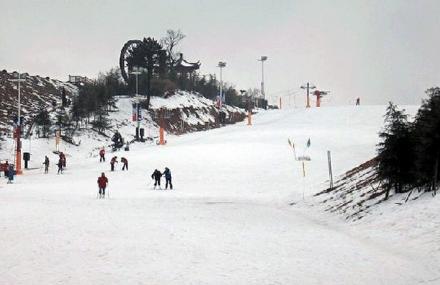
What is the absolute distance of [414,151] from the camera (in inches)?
803

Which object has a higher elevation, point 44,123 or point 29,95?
point 29,95

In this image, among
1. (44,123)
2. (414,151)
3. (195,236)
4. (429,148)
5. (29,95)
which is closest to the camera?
(195,236)

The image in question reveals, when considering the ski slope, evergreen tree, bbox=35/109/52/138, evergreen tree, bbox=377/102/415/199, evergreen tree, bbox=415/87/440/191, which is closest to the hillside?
evergreen tree, bbox=35/109/52/138

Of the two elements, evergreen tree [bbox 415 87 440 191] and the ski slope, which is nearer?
the ski slope

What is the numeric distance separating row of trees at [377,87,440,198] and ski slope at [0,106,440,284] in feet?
7.88

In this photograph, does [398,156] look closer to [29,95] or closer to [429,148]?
[429,148]

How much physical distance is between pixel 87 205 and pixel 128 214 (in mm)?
3955

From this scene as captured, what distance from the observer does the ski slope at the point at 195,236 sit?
38.1ft

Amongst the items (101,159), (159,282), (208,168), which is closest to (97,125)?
(101,159)

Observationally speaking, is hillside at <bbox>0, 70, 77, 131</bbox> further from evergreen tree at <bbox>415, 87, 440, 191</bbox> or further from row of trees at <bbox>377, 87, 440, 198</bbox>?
evergreen tree at <bbox>415, 87, 440, 191</bbox>

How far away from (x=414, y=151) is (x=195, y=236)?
396 inches

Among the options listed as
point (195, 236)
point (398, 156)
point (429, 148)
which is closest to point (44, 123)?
point (195, 236)

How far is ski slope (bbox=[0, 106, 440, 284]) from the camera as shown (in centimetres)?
1162

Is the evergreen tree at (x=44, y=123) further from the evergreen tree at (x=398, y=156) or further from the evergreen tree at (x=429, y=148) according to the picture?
the evergreen tree at (x=429, y=148)
